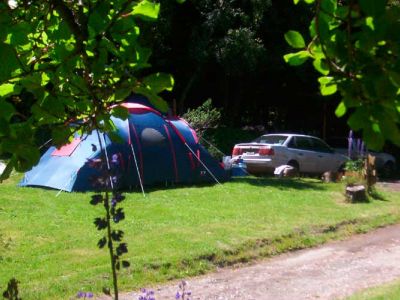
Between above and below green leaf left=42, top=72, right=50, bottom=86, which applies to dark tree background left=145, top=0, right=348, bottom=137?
above

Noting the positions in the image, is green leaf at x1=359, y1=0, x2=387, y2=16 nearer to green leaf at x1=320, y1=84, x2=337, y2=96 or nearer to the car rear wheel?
green leaf at x1=320, y1=84, x2=337, y2=96

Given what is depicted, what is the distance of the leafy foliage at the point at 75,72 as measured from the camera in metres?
1.95

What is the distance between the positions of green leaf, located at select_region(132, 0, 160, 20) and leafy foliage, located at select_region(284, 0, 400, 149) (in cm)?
59

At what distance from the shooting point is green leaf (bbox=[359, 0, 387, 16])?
144 cm

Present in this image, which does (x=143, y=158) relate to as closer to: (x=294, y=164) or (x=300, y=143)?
(x=294, y=164)

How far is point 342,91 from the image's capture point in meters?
1.62

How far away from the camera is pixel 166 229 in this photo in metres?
9.43

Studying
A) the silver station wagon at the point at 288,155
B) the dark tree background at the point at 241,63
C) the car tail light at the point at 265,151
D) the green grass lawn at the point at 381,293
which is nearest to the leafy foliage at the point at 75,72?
the green grass lawn at the point at 381,293

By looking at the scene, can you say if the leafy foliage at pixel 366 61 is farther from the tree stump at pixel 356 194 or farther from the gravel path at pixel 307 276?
the tree stump at pixel 356 194

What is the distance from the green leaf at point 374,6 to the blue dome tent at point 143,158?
11743 millimetres

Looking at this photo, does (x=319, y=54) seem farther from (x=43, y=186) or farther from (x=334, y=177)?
(x=334, y=177)

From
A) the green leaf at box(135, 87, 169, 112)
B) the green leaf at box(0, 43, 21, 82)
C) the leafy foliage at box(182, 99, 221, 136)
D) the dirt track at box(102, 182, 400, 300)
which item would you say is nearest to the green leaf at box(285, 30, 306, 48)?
the green leaf at box(135, 87, 169, 112)

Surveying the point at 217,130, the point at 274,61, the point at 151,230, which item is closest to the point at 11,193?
the point at 151,230

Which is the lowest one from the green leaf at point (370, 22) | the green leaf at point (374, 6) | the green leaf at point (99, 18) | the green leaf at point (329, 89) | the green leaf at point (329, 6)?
the green leaf at point (329, 89)
